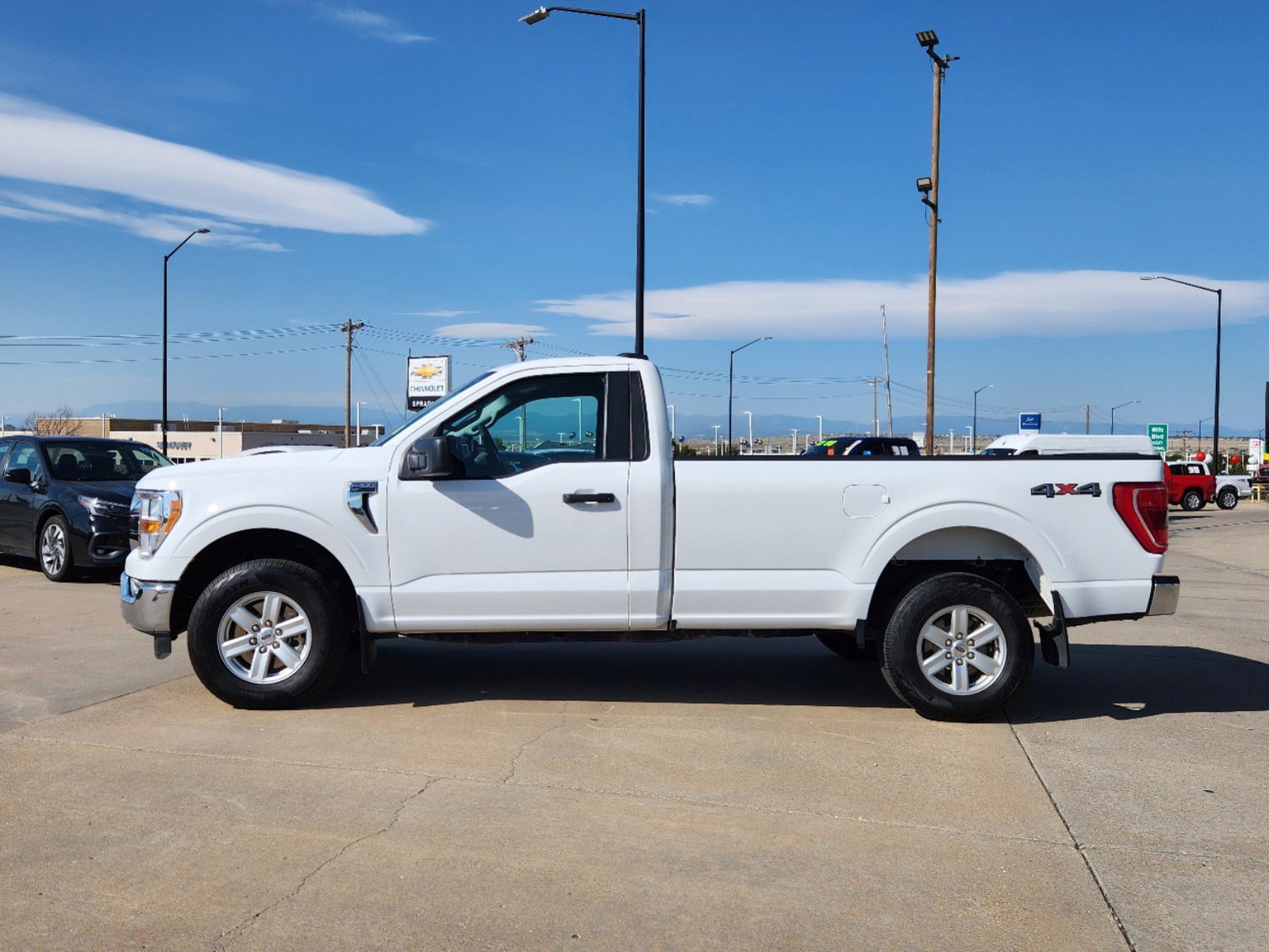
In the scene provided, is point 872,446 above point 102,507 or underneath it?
above

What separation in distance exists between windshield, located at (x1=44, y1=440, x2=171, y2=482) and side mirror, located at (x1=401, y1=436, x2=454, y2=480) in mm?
8491

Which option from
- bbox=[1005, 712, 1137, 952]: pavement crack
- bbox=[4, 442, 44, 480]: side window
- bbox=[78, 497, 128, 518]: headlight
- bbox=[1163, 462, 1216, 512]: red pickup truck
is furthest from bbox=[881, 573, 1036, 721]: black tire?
bbox=[1163, 462, 1216, 512]: red pickup truck

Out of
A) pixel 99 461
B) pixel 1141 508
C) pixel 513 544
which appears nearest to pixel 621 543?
Answer: pixel 513 544

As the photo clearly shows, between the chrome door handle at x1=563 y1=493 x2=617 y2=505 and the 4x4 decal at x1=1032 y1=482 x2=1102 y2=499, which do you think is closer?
the chrome door handle at x1=563 y1=493 x2=617 y2=505

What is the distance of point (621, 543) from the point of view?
21.2ft

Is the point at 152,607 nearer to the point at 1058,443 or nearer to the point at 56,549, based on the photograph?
the point at 56,549

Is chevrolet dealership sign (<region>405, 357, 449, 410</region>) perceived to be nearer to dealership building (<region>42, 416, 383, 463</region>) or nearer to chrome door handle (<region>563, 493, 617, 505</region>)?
dealership building (<region>42, 416, 383, 463</region>)

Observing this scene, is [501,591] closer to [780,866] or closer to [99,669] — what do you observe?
[780,866]

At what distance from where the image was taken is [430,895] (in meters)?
3.98

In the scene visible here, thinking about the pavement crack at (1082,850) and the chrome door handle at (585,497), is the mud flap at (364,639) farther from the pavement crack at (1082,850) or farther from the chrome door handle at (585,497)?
the pavement crack at (1082,850)

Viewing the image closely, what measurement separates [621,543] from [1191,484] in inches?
1425

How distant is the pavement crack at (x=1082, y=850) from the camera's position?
3.78 m

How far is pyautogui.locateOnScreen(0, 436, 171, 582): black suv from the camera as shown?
12711 millimetres

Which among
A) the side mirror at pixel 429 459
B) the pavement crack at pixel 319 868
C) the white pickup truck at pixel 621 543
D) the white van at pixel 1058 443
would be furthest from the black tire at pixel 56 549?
the white van at pixel 1058 443
